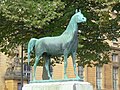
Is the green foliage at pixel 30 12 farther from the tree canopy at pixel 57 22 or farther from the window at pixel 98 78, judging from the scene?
the window at pixel 98 78

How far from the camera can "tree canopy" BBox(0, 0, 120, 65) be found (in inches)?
1000

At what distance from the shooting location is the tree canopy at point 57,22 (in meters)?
25.4

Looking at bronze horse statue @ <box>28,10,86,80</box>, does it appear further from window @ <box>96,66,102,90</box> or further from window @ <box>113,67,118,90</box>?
window @ <box>113,67,118,90</box>

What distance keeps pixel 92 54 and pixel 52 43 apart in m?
11.8

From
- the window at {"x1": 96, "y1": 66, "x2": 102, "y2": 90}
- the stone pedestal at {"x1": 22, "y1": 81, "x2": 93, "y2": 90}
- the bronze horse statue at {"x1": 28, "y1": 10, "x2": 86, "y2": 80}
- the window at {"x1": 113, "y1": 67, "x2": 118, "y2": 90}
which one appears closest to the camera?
the stone pedestal at {"x1": 22, "y1": 81, "x2": 93, "y2": 90}

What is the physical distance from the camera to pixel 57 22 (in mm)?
27016

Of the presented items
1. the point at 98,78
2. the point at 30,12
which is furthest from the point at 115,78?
the point at 30,12

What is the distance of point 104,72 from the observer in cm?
5728

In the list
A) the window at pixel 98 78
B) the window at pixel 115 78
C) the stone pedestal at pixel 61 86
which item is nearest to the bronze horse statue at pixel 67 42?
the stone pedestal at pixel 61 86

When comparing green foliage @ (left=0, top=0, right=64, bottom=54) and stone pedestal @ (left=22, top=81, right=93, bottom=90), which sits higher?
green foliage @ (left=0, top=0, right=64, bottom=54)

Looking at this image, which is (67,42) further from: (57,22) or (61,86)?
(57,22)

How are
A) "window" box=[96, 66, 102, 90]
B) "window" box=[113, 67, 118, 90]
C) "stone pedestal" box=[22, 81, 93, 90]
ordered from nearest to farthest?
"stone pedestal" box=[22, 81, 93, 90] < "window" box=[96, 66, 102, 90] < "window" box=[113, 67, 118, 90]

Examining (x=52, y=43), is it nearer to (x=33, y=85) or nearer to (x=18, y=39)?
(x=33, y=85)

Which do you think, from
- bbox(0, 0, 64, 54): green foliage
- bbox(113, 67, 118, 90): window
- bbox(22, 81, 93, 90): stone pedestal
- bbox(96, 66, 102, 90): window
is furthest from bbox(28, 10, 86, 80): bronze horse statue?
bbox(113, 67, 118, 90): window
